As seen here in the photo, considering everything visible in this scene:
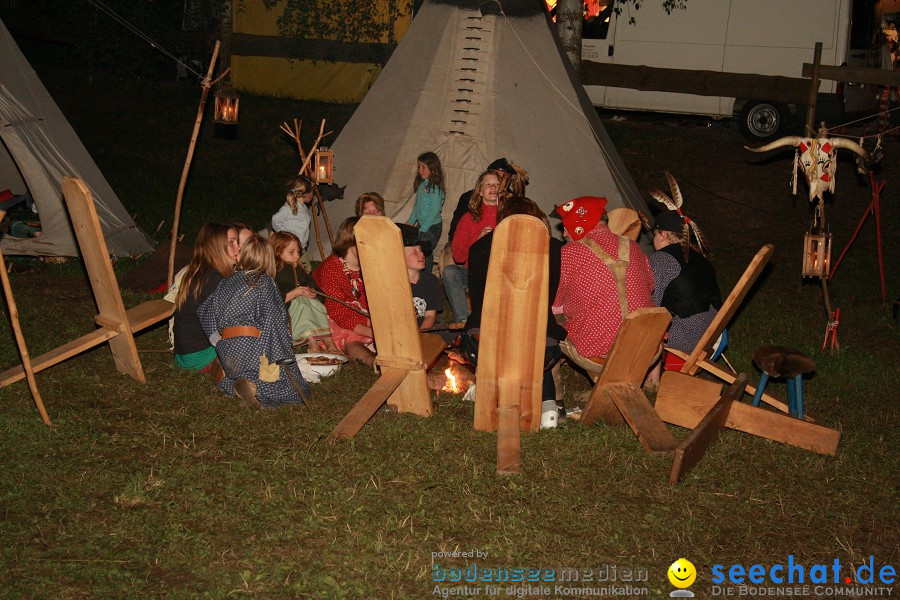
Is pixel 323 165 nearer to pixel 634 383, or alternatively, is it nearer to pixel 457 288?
pixel 457 288

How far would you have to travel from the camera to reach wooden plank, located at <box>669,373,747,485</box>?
425 cm

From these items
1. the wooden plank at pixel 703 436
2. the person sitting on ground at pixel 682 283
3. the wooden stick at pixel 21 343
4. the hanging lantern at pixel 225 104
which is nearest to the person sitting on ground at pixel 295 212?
the hanging lantern at pixel 225 104

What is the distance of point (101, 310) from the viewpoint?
17.4 ft

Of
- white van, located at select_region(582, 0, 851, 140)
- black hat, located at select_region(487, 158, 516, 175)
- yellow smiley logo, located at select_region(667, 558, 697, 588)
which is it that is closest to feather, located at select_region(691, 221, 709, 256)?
black hat, located at select_region(487, 158, 516, 175)

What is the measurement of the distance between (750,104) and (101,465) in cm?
1073

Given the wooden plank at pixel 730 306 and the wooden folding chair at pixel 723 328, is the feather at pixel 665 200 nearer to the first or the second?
the wooden folding chair at pixel 723 328

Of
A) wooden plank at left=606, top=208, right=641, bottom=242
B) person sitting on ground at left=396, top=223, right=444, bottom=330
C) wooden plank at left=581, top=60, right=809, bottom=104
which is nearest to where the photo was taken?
wooden plank at left=606, top=208, right=641, bottom=242

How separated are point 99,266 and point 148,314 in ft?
1.56

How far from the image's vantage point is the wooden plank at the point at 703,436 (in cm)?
425

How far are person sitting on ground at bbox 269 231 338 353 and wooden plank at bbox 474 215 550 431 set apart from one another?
165cm

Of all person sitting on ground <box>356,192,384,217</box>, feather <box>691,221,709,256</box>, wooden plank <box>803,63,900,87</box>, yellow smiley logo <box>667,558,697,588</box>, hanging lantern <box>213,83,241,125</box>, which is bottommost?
yellow smiley logo <box>667,558,697,588</box>

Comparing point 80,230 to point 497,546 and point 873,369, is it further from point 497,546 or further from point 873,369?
point 873,369

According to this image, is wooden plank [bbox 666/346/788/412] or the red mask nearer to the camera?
the red mask

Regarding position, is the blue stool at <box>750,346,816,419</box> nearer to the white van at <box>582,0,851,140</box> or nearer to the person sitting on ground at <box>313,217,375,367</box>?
the person sitting on ground at <box>313,217,375,367</box>
